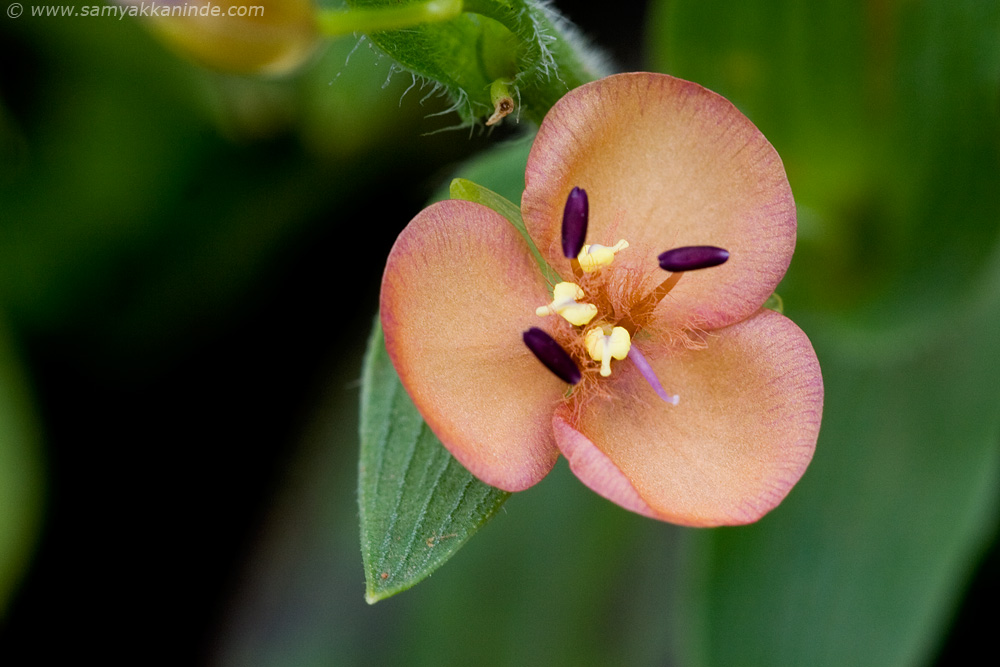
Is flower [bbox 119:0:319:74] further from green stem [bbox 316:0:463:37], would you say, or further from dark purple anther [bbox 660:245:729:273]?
dark purple anther [bbox 660:245:729:273]

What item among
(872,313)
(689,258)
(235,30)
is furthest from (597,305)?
(872,313)

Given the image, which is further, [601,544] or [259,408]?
[259,408]

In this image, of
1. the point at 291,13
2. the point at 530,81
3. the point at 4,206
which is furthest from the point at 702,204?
the point at 4,206

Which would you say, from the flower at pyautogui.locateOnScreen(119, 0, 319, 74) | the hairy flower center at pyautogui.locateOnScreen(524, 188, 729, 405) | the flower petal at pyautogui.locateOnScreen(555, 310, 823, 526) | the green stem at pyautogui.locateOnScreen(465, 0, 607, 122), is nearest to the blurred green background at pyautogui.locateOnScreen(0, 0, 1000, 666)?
the green stem at pyautogui.locateOnScreen(465, 0, 607, 122)

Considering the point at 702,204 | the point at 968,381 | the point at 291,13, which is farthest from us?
the point at 968,381

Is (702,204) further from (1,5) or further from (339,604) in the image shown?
(1,5)
